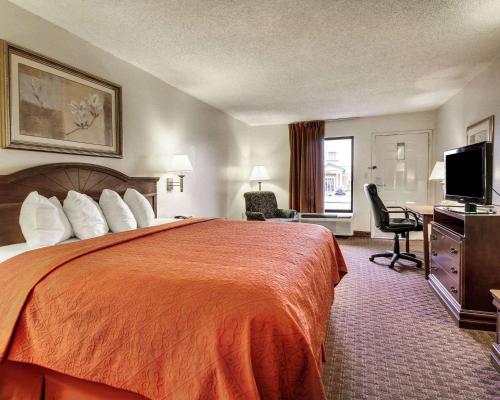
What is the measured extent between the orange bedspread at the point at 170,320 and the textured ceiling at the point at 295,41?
178cm

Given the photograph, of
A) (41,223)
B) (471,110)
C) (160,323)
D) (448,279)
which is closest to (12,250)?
(41,223)

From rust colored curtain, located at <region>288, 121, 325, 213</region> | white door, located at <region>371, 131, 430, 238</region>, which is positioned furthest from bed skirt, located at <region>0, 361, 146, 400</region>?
white door, located at <region>371, 131, 430, 238</region>

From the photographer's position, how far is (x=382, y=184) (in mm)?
5723

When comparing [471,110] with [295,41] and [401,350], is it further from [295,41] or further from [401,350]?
[401,350]

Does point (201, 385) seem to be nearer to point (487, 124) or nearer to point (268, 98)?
point (487, 124)

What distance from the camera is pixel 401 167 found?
5.59 meters

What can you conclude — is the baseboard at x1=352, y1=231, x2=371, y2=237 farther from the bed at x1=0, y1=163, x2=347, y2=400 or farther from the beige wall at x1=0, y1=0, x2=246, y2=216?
the bed at x1=0, y1=163, x2=347, y2=400

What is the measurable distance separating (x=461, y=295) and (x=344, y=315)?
884mm

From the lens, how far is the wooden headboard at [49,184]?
1972 millimetres

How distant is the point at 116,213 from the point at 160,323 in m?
1.53

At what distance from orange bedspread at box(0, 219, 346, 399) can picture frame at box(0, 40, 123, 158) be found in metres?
1.11

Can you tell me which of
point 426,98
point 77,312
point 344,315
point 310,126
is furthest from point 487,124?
point 77,312

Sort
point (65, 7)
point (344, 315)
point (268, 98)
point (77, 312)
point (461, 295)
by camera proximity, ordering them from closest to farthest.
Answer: point (77, 312), point (65, 7), point (461, 295), point (344, 315), point (268, 98)

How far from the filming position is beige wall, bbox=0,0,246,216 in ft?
7.23
